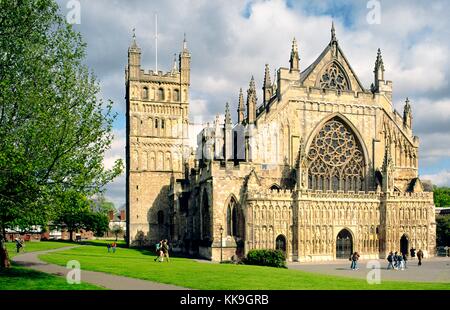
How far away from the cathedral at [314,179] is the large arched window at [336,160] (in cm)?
11

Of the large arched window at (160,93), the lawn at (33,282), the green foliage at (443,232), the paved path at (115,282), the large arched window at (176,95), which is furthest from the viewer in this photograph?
the large arched window at (176,95)

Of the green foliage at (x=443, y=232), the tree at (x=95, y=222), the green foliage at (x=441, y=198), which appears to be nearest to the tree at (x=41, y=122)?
the green foliage at (x=443, y=232)

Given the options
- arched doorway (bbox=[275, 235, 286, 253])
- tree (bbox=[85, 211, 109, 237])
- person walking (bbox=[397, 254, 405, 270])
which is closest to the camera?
person walking (bbox=[397, 254, 405, 270])

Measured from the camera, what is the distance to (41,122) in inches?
968

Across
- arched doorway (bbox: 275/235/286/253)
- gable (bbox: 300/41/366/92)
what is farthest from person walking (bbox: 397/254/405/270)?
gable (bbox: 300/41/366/92)

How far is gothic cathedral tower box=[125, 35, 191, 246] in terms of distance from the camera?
236ft

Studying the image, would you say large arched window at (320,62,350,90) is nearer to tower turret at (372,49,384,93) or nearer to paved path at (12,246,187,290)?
tower turret at (372,49,384,93)

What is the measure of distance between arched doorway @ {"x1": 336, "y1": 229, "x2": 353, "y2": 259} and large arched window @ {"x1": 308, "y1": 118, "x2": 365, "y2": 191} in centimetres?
509

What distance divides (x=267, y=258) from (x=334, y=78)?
24.6 meters

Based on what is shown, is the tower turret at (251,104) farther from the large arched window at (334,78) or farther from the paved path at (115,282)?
the paved path at (115,282)

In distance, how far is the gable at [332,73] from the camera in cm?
5672

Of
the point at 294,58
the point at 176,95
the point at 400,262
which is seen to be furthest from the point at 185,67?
the point at 400,262

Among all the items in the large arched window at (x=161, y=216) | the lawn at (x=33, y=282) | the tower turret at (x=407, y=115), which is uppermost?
the tower turret at (x=407, y=115)

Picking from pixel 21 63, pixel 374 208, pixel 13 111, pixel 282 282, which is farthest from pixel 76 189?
pixel 374 208
